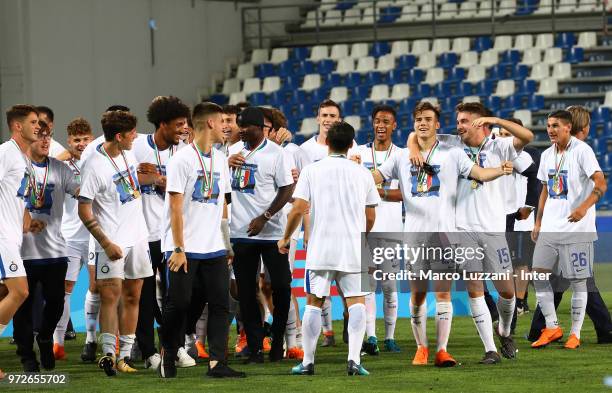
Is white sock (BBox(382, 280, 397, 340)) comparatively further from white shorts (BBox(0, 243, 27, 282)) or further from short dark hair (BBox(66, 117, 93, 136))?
white shorts (BBox(0, 243, 27, 282))

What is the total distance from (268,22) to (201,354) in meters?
17.0

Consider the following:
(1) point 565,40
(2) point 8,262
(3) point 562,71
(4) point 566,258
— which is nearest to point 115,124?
(2) point 8,262

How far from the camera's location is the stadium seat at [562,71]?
2352 cm

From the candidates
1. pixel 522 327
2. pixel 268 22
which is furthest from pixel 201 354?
pixel 268 22

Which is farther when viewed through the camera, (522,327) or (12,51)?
(12,51)

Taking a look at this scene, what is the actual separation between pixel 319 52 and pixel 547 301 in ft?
52.6

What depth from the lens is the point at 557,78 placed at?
76.9 ft

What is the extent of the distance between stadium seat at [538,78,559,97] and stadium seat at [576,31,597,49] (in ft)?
4.46

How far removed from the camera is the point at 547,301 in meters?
10.4

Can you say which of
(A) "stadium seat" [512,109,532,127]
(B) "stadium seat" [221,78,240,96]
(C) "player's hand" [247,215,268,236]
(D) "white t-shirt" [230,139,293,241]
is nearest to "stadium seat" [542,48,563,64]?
(A) "stadium seat" [512,109,532,127]

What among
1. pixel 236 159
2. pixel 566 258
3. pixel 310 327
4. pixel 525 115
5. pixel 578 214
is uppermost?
pixel 525 115

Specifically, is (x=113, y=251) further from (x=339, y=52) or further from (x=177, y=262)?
(x=339, y=52)

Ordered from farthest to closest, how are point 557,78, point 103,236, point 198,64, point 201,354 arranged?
point 198,64, point 557,78, point 201,354, point 103,236

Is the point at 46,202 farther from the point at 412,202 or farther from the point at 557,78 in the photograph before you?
the point at 557,78
